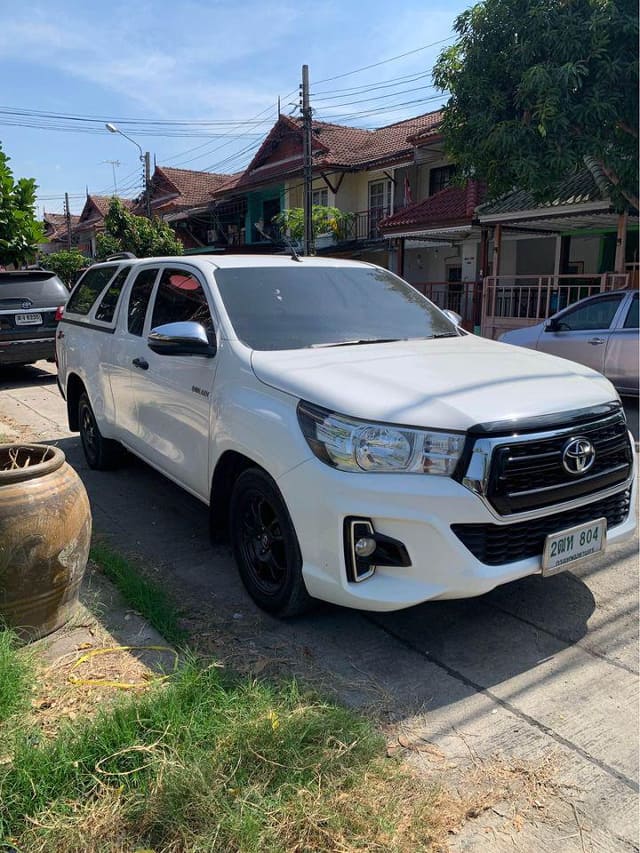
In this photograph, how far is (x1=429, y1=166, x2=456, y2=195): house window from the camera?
72.8 ft

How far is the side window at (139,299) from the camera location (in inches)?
197

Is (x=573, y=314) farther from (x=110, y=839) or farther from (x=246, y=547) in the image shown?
(x=110, y=839)

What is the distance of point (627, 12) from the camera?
31.0 ft

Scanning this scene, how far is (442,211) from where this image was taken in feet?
59.1

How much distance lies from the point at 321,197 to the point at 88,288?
74.7 feet

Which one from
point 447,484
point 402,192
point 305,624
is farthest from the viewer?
point 402,192

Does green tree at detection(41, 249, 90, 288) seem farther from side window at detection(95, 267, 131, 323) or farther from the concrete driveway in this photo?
the concrete driveway

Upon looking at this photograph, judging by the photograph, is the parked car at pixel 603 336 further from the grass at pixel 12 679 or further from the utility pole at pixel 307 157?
the utility pole at pixel 307 157

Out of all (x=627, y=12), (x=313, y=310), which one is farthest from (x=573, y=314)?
(x=313, y=310)

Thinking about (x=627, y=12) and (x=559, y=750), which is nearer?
(x=559, y=750)

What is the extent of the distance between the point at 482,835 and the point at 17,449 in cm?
286

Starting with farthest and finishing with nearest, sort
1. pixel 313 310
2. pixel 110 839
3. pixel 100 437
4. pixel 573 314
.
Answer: pixel 573 314
pixel 100 437
pixel 313 310
pixel 110 839

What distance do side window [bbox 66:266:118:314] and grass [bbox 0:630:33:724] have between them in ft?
12.5

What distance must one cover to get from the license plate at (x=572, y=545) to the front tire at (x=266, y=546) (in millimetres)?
1102
